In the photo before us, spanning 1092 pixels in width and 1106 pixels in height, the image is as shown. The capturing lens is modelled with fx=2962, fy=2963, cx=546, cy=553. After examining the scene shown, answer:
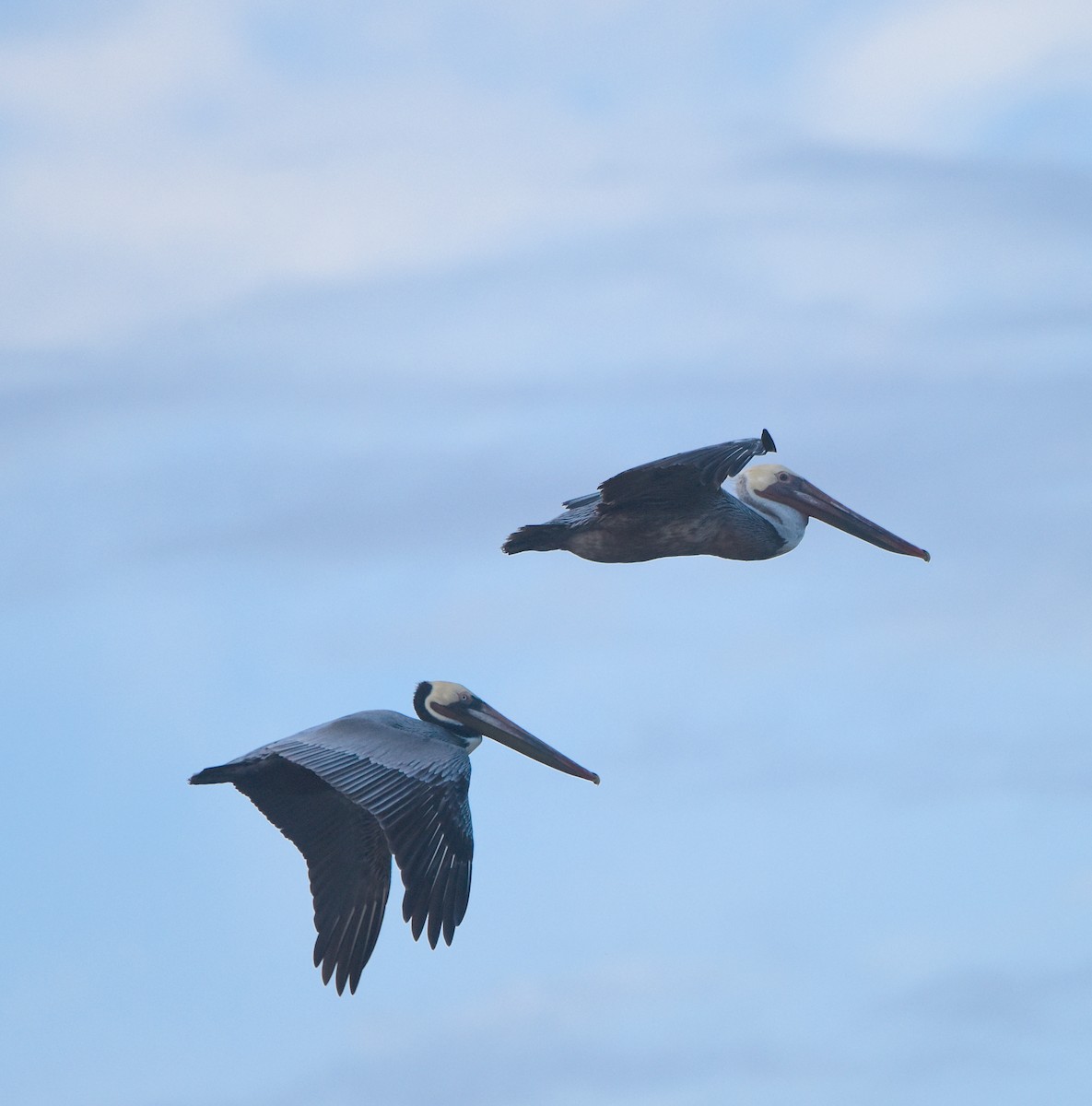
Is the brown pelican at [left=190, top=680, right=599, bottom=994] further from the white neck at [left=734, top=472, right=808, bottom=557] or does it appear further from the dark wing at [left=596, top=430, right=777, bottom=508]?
the white neck at [left=734, top=472, right=808, bottom=557]

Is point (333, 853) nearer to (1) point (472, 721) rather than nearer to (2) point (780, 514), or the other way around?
(1) point (472, 721)

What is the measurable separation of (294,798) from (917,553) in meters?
5.25

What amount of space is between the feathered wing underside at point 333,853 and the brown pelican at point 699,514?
2364 millimetres

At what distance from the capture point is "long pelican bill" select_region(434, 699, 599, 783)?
23.8 meters

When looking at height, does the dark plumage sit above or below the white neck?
below

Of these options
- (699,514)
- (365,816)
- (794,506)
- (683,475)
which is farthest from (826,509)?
(365,816)

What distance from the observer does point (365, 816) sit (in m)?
22.1

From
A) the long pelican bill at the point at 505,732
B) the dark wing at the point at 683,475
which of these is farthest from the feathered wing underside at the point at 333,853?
the dark wing at the point at 683,475

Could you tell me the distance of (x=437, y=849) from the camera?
20.8 metres

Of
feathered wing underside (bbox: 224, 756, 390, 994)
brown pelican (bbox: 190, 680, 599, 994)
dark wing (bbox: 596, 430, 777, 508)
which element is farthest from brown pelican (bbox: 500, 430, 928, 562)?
feathered wing underside (bbox: 224, 756, 390, 994)

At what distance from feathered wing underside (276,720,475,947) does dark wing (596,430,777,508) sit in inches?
91.3

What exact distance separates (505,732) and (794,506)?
297 cm

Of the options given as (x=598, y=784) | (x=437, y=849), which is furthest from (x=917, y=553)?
(x=437, y=849)

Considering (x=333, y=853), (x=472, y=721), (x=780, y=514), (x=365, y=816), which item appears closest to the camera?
(x=333, y=853)
